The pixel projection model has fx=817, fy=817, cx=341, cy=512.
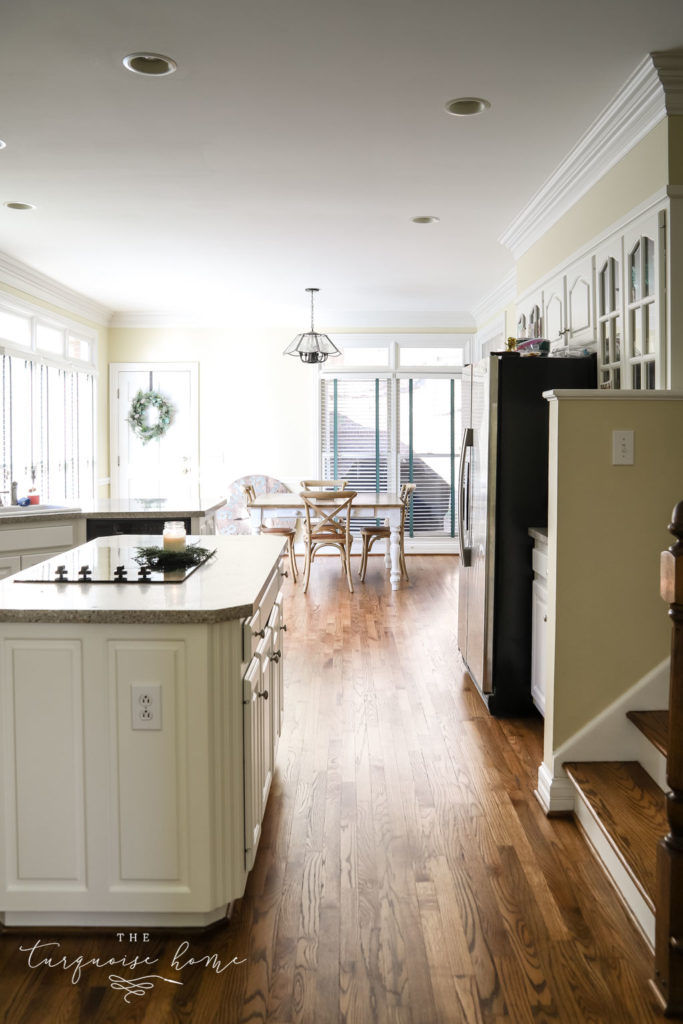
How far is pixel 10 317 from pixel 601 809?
582 cm

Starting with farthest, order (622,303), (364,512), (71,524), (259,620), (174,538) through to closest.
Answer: (364,512) → (71,524) → (622,303) → (174,538) → (259,620)

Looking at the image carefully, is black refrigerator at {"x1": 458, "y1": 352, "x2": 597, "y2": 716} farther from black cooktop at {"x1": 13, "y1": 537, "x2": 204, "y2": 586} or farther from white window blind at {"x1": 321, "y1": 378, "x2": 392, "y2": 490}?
white window blind at {"x1": 321, "y1": 378, "x2": 392, "y2": 490}

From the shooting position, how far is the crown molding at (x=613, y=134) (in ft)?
10.2

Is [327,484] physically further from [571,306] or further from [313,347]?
[571,306]

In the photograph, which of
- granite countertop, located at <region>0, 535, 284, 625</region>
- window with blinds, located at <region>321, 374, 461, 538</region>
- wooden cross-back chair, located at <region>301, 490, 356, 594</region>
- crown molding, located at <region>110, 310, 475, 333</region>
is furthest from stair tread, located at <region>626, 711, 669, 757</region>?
crown molding, located at <region>110, 310, 475, 333</region>

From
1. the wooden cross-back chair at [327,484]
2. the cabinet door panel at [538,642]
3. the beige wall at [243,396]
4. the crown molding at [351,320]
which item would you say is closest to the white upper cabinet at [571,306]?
the cabinet door panel at [538,642]

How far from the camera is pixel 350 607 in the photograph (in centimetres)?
644

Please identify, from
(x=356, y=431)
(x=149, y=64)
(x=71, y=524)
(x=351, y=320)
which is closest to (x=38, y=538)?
(x=71, y=524)

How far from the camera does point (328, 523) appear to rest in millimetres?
7219

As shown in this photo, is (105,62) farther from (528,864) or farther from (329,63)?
(528,864)

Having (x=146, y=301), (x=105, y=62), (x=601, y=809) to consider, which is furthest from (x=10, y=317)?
(x=601, y=809)

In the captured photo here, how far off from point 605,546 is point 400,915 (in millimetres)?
1385

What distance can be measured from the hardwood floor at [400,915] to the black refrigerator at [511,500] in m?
0.28

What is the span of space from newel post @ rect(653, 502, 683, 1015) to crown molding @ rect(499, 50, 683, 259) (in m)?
2.14
